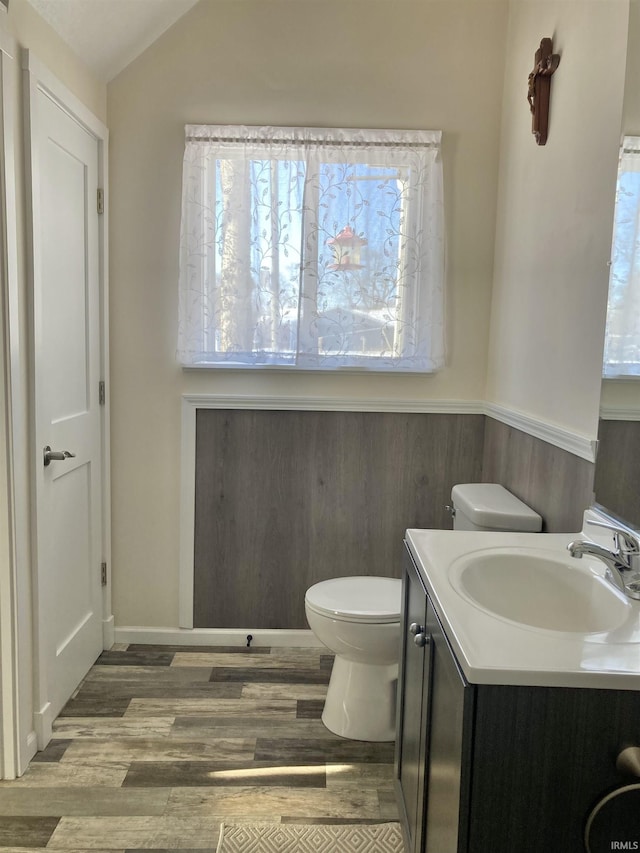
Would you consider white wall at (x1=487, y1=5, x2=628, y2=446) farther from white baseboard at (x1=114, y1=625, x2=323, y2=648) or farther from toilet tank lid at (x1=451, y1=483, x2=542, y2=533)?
white baseboard at (x1=114, y1=625, x2=323, y2=648)

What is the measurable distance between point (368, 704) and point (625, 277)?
5.25ft

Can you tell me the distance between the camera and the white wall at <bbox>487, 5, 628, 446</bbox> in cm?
177

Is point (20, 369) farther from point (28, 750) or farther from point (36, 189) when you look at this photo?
point (28, 750)

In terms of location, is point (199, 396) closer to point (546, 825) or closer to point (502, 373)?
point (502, 373)

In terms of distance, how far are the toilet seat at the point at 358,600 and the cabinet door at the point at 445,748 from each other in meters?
0.78

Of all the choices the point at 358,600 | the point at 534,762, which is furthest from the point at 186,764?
the point at 534,762

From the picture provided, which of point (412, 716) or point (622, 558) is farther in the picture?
point (412, 716)

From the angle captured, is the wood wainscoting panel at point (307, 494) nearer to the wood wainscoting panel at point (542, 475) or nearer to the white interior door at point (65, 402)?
the wood wainscoting panel at point (542, 475)

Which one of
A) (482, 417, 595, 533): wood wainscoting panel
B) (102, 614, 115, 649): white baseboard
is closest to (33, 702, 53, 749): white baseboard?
(102, 614, 115, 649): white baseboard

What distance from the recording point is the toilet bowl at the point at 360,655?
7.09 ft

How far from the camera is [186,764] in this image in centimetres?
212

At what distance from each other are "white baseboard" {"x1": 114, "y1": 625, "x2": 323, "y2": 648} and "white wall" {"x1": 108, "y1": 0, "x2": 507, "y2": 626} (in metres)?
0.83

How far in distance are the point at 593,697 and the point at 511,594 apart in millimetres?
562

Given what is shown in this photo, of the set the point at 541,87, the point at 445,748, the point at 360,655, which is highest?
the point at 541,87
